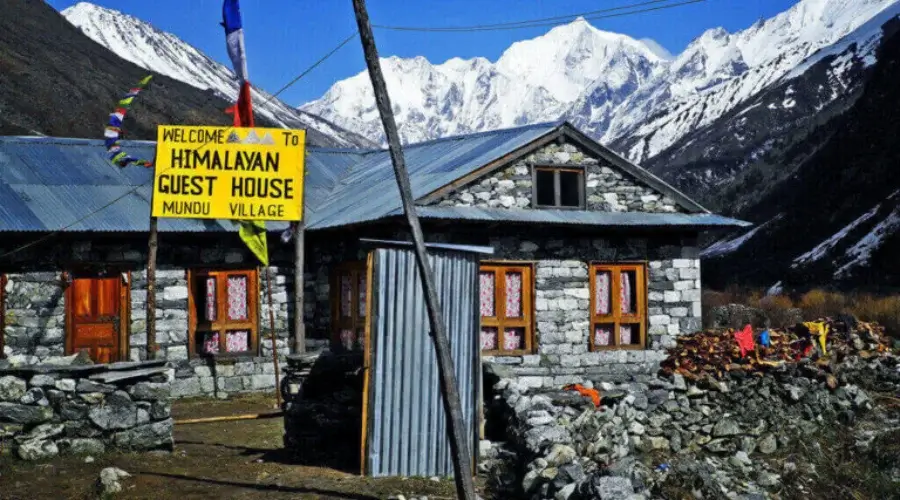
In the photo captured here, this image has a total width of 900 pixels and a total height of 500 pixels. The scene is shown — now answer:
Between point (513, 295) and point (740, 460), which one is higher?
point (513, 295)

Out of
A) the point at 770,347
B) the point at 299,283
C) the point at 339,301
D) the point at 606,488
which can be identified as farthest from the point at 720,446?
the point at 339,301

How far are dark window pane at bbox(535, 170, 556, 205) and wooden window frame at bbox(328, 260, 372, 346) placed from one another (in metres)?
3.39

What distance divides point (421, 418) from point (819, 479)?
16.9 feet

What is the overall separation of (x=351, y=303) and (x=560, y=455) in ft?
28.1

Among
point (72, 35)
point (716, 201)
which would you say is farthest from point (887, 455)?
point (72, 35)

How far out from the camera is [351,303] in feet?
61.8

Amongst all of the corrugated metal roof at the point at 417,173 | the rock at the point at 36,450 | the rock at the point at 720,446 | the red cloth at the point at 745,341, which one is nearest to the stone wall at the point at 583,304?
the red cloth at the point at 745,341

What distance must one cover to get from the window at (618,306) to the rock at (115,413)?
8.65 metres

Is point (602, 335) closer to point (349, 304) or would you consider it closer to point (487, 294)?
point (487, 294)

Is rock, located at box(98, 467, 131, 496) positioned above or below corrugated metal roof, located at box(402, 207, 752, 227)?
below

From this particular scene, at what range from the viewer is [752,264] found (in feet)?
154

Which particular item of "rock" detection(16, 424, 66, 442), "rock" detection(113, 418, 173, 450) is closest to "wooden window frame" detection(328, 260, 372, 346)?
"rock" detection(113, 418, 173, 450)

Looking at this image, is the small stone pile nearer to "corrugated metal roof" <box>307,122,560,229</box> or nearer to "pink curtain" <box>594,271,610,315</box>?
"pink curtain" <box>594,271,610,315</box>

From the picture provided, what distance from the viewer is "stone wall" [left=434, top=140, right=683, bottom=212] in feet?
57.8
